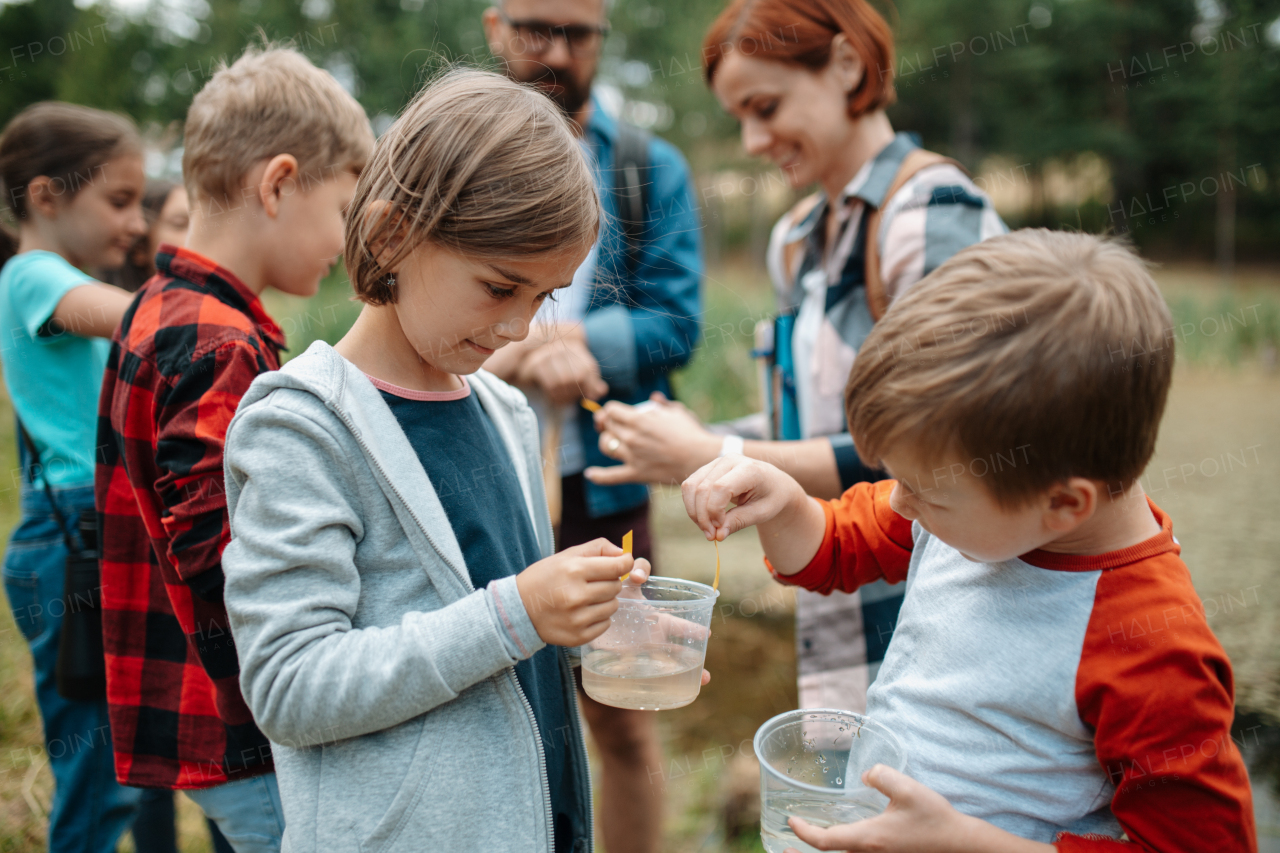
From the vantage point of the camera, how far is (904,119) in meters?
26.1

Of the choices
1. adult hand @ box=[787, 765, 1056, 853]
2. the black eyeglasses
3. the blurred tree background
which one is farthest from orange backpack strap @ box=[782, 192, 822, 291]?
the blurred tree background

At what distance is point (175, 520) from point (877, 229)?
1.50m

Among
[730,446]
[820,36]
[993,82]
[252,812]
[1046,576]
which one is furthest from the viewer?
[993,82]

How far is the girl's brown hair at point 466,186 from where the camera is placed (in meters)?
1.15

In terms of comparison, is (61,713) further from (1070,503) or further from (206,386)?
(1070,503)

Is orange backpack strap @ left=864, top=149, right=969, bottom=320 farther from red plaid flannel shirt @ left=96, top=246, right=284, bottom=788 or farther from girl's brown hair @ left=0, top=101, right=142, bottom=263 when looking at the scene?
girl's brown hair @ left=0, top=101, right=142, bottom=263

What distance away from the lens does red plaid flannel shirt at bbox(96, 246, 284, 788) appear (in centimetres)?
130

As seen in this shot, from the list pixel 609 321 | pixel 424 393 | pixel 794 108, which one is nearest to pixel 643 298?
pixel 609 321

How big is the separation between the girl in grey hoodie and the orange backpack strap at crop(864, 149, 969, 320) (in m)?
0.79

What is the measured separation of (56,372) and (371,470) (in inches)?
58.2

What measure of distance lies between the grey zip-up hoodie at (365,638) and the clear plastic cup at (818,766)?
12.9 inches

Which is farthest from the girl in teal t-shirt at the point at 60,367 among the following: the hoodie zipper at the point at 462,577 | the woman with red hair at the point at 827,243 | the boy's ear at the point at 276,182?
the woman with red hair at the point at 827,243

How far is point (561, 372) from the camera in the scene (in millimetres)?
2119

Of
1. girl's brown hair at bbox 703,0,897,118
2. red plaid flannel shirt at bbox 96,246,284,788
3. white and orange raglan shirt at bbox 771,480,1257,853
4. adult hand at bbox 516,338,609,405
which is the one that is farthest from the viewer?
adult hand at bbox 516,338,609,405
